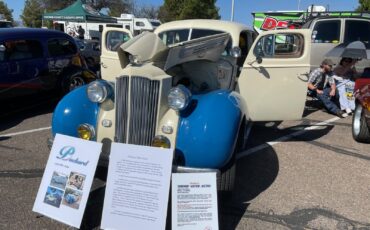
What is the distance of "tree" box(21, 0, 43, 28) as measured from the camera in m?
56.4

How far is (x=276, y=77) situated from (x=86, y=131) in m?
2.76

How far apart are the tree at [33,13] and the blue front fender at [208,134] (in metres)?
57.4

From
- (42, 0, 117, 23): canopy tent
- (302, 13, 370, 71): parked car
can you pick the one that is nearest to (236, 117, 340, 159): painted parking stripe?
(302, 13, 370, 71): parked car

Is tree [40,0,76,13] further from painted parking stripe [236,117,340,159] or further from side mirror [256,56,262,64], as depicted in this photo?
side mirror [256,56,262,64]

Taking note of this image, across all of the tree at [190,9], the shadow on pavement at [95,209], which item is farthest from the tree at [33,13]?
the shadow on pavement at [95,209]

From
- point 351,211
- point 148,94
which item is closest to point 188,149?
point 148,94

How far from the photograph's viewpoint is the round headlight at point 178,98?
3.37m

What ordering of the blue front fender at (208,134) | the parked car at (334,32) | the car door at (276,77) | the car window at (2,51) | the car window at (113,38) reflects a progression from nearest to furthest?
the blue front fender at (208,134)
the car door at (276,77)
the car window at (113,38)
the car window at (2,51)
the parked car at (334,32)

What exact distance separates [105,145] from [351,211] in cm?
244

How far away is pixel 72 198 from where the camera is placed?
3061 mm

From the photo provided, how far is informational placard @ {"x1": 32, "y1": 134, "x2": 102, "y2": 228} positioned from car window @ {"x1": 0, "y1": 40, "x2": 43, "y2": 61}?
4489mm

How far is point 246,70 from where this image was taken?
5293 mm

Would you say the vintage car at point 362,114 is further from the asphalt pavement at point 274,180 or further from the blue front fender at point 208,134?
the blue front fender at point 208,134

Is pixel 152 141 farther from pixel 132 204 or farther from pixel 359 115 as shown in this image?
pixel 359 115
